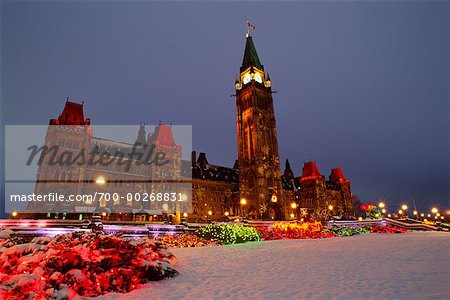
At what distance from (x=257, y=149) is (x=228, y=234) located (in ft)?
166

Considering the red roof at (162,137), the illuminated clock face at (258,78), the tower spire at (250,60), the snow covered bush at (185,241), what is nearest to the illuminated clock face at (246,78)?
the illuminated clock face at (258,78)

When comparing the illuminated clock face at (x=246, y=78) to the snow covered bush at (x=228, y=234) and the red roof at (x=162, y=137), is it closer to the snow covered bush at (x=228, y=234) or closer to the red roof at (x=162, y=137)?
the red roof at (x=162, y=137)

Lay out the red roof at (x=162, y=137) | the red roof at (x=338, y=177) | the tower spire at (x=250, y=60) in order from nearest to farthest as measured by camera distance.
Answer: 1. the red roof at (x=162, y=137)
2. the tower spire at (x=250, y=60)
3. the red roof at (x=338, y=177)

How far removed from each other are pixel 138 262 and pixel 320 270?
550cm

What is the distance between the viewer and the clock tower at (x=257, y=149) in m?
66.1

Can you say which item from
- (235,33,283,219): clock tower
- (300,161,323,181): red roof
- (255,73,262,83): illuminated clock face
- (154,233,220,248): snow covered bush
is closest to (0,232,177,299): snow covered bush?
(154,233,220,248): snow covered bush

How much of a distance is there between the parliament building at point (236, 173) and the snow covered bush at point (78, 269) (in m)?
42.9

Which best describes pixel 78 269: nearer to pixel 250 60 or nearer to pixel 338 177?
pixel 250 60

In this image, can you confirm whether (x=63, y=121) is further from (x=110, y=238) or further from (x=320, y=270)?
(x=320, y=270)

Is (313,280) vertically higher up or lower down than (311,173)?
lower down

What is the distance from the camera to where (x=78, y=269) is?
253 inches

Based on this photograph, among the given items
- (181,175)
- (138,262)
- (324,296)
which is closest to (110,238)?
(138,262)

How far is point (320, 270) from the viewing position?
8273 millimetres

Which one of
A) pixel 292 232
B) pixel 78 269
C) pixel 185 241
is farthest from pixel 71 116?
pixel 78 269
